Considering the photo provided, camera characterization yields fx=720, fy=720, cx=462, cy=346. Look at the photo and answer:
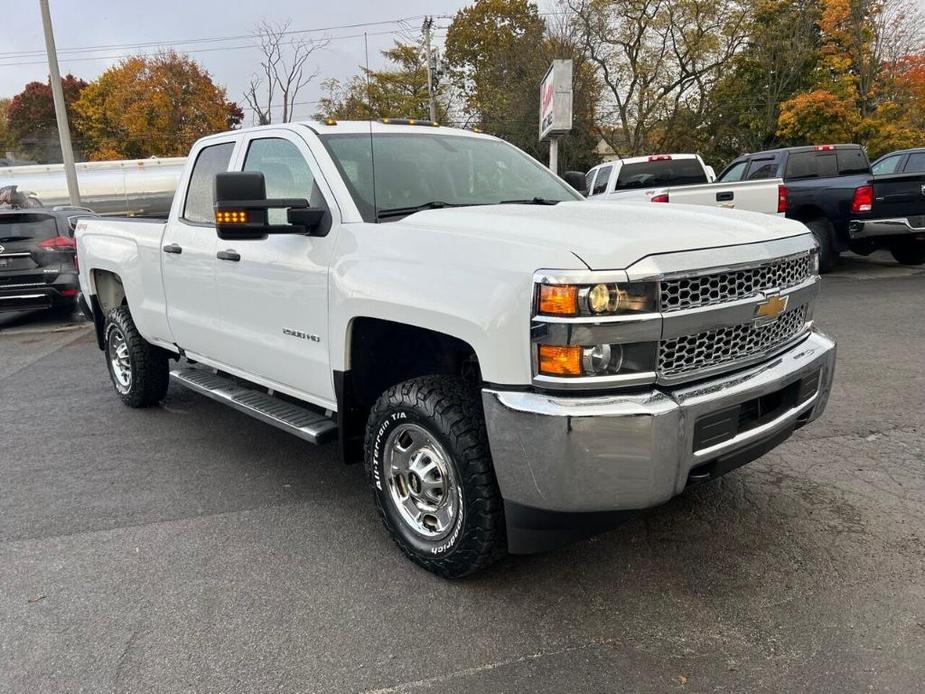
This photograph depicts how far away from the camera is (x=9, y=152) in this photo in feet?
191

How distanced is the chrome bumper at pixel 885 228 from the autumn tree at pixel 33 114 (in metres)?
63.8

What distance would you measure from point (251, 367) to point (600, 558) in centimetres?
221

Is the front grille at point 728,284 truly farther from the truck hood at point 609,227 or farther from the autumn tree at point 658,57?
the autumn tree at point 658,57

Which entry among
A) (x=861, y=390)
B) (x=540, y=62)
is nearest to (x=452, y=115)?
(x=540, y=62)

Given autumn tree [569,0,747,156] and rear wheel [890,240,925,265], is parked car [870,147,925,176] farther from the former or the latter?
autumn tree [569,0,747,156]

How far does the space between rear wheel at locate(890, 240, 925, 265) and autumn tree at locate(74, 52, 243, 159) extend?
125 feet

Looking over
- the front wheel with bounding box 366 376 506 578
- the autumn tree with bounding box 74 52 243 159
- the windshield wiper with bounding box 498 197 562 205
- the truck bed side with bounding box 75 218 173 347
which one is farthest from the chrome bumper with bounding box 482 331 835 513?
the autumn tree with bounding box 74 52 243 159

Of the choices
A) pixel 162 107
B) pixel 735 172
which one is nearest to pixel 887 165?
pixel 735 172

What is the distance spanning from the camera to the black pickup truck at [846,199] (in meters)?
10.1

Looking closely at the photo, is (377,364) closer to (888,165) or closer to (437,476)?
(437,476)

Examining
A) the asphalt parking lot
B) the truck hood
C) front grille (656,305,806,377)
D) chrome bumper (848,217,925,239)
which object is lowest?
the asphalt parking lot

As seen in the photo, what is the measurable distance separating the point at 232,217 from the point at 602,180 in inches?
436

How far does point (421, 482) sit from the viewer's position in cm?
315

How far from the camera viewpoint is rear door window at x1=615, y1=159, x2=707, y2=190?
12430mm
